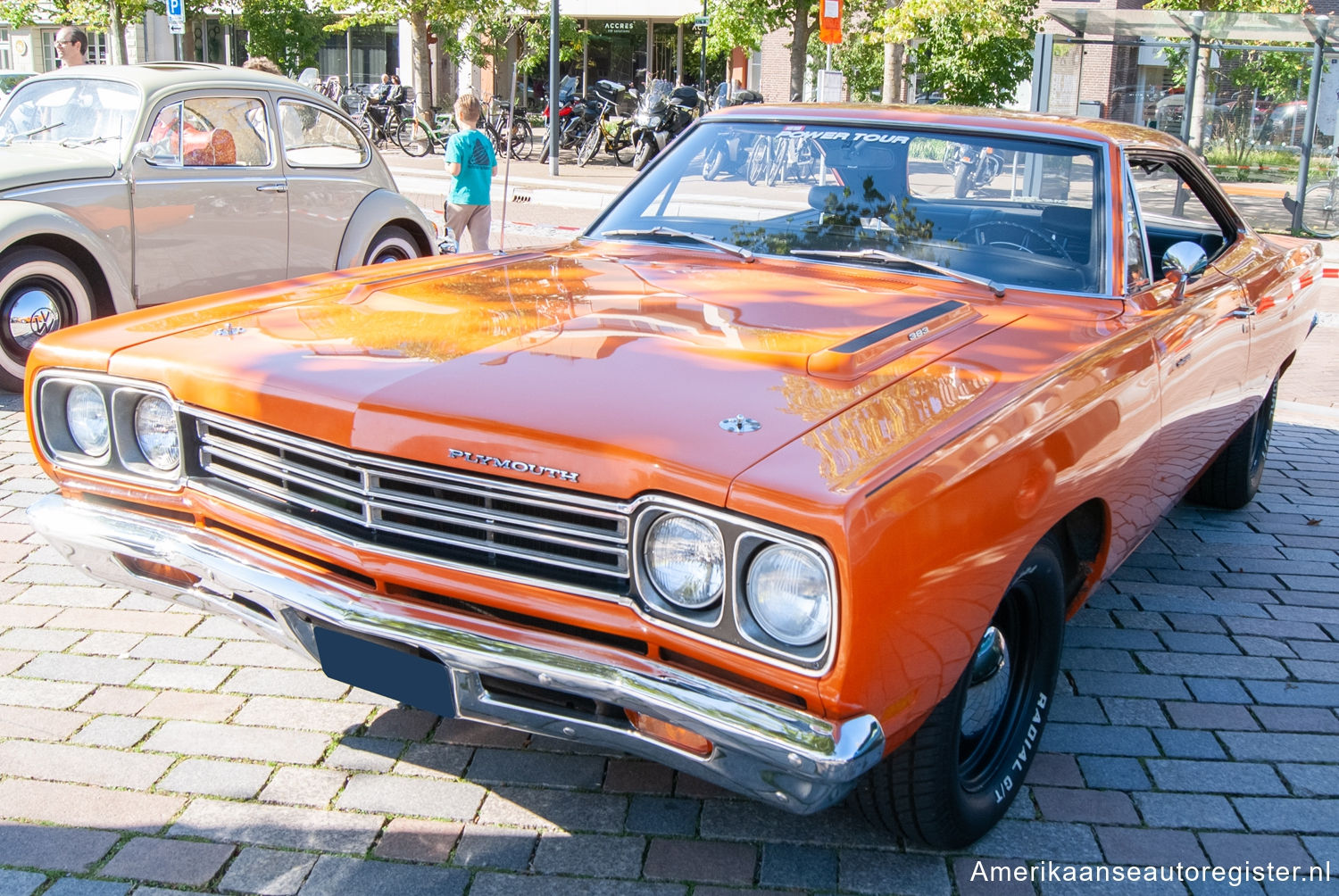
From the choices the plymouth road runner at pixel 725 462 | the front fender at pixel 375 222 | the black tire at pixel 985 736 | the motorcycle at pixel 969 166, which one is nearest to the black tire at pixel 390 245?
the front fender at pixel 375 222

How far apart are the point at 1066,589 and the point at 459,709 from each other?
1681mm

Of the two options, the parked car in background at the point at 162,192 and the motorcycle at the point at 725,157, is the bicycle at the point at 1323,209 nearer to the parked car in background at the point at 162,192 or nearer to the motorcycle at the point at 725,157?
the parked car in background at the point at 162,192

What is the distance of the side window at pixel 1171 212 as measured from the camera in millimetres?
4132

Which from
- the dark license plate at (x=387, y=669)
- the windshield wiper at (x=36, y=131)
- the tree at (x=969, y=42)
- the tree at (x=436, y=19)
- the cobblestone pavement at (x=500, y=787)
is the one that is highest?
the tree at (x=436, y=19)

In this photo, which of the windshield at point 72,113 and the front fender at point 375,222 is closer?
the windshield at point 72,113

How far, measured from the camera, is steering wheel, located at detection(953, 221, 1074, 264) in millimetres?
3648

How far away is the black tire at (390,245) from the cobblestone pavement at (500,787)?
458 cm

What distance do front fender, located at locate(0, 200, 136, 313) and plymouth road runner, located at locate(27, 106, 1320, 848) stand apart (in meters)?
3.49

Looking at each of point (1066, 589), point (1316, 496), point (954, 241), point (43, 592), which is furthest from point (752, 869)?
point (1316, 496)

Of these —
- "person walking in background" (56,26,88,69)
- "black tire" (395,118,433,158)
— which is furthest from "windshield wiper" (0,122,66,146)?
"black tire" (395,118,433,158)

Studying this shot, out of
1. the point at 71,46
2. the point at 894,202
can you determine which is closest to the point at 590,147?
the point at 71,46

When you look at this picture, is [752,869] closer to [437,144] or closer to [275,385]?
[275,385]

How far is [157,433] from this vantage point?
117 inches

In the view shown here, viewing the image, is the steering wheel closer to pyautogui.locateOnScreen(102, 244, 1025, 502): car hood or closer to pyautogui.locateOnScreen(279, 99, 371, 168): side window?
pyautogui.locateOnScreen(102, 244, 1025, 502): car hood
